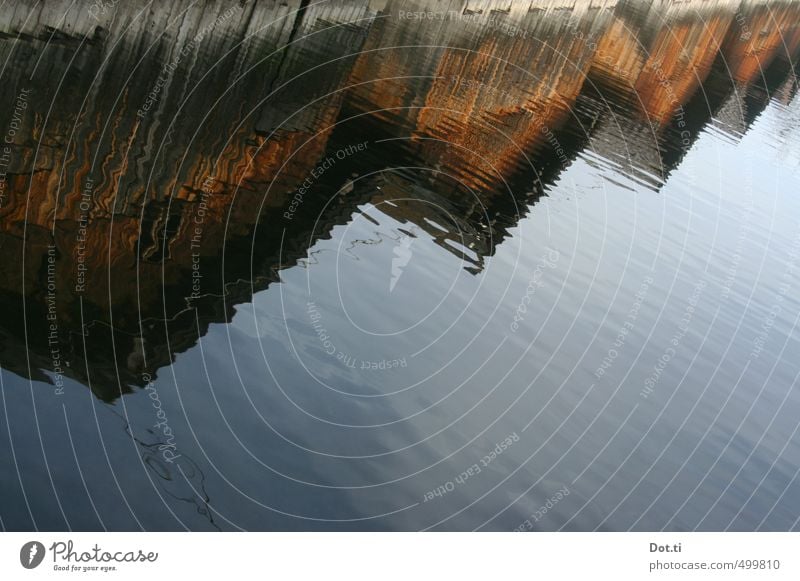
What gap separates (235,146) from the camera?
26.0m

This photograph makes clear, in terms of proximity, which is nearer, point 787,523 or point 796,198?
point 787,523

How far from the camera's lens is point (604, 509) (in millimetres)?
15680

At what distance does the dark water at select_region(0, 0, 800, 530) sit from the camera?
13172 mm

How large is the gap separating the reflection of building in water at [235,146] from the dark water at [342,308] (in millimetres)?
87

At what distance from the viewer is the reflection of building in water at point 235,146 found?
15.8m

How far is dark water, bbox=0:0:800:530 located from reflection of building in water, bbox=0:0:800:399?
87mm

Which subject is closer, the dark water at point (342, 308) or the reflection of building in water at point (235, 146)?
the dark water at point (342, 308)

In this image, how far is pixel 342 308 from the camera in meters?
18.5

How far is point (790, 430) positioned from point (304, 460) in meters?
11.6

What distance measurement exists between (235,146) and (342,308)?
8.93 metres

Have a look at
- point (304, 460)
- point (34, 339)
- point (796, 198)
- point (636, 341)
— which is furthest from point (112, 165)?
point (796, 198)

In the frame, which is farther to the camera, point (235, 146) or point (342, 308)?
point (235, 146)
